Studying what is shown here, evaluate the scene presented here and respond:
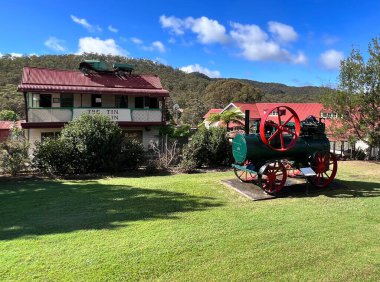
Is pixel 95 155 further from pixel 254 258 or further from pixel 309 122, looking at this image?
pixel 254 258

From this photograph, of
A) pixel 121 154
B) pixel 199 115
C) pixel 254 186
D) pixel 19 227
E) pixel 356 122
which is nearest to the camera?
pixel 19 227

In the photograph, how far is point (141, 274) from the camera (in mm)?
4719

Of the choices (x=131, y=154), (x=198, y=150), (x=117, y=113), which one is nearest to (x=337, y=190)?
(x=198, y=150)

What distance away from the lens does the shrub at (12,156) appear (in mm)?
13320

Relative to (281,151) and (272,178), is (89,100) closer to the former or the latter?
(281,151)

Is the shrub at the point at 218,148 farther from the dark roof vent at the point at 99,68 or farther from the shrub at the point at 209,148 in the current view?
the dark roof vent at the point at 99,68

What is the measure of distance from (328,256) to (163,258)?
109 inches

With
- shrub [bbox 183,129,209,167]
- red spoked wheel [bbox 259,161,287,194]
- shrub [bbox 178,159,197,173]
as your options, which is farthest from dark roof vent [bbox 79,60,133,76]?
red spoked wheel [bbox 259,161,287,194]

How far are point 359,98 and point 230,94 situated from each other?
62044 mm

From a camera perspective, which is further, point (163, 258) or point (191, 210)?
point (191, 210)

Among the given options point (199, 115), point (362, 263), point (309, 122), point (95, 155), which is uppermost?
point (199, 115)

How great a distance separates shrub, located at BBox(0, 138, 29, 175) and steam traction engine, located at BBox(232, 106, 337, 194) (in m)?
8.90

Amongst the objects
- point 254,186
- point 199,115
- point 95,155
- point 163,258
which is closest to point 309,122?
point 254,186

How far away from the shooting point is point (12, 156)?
43.9 feet
